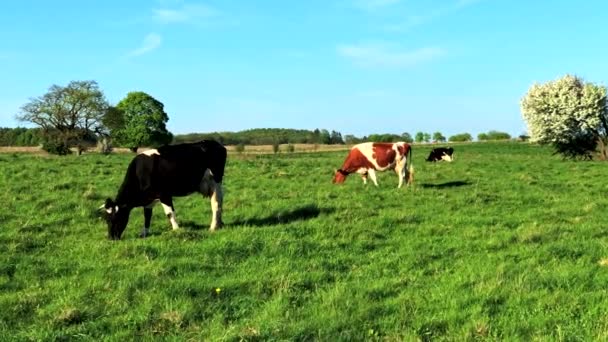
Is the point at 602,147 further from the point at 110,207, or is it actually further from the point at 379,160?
the point at 110,207

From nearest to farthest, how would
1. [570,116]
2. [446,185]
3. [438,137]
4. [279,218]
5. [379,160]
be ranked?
[279,218] < [446,185] < [379,160] < [570,116] < [438,137]

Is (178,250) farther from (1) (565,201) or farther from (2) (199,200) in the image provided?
(1) (565,201)

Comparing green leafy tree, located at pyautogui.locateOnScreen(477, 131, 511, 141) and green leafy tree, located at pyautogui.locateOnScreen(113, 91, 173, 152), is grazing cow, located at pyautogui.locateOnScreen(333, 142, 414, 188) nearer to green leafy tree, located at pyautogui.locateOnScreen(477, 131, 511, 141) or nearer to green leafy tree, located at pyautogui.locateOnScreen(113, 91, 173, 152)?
green leafy tree, located at pyautogui.locateOnScreen(113, 91, 173, 152)

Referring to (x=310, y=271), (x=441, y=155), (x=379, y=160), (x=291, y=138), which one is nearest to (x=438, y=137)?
(x=291, y=138)

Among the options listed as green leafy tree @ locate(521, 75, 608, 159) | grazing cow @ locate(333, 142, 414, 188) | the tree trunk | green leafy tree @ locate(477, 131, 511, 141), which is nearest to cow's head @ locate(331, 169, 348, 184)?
grazing cow @ locate(333, 142, 414, 188)

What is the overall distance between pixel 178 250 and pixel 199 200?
22.2ft

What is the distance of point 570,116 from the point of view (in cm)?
4853

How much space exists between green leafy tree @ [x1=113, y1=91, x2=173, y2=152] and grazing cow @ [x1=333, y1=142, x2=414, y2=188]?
208 feet

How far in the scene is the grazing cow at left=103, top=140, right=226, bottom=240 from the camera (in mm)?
11672

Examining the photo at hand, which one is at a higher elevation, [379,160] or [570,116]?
[570,116]

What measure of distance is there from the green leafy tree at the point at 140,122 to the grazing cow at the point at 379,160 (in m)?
63.5

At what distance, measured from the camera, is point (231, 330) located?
5.79m

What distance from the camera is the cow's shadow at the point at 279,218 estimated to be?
41.2 ft

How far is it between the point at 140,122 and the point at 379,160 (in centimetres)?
6771
